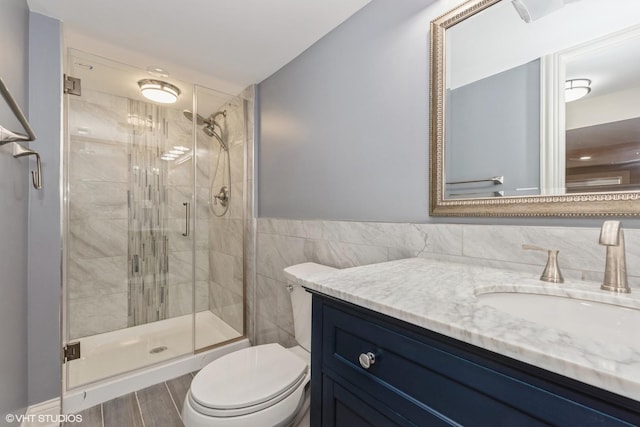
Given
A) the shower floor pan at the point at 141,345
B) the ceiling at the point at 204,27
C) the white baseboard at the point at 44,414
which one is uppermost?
the ceiling at the point at 204,27

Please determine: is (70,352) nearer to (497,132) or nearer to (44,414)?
(44,414)

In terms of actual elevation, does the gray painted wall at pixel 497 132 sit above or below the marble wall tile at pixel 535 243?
above

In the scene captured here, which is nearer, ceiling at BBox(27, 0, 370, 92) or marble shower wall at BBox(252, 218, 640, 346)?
Answer: marble shower wall at BBox(252, 218, 640, 346)

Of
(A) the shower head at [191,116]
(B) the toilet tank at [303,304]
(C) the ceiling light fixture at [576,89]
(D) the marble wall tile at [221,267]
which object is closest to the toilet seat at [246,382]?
(B) the toilet tank at [303,304]

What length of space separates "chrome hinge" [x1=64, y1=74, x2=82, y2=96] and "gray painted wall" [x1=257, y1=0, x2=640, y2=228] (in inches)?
49.1

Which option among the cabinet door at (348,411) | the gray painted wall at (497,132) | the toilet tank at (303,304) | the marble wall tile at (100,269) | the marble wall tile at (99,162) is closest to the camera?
the cabinet door at (348,411)

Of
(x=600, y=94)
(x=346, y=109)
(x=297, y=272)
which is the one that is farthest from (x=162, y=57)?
(x=600, y=94)

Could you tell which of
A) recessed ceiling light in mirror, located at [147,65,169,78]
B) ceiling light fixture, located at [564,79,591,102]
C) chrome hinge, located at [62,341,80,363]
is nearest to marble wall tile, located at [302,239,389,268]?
ceiling light fixture, located at [564,79,591,102]

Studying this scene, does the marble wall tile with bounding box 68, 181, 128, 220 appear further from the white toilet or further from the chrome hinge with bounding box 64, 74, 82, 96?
the white toilet

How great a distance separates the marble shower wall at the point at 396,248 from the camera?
2.70 ft

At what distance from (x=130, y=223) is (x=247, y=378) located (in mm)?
2007

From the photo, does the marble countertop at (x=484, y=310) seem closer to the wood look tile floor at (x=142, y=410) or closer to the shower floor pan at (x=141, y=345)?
the wood look tile floor at (x=142, y=410)

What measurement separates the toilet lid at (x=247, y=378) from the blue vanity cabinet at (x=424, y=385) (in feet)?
1.25

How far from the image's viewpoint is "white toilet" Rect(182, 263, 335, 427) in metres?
1.04
